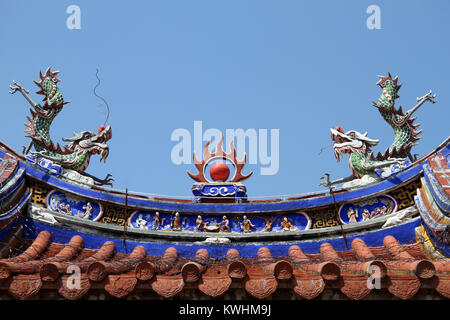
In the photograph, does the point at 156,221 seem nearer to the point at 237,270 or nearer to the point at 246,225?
the point at 246,225

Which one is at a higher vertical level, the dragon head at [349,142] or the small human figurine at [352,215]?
the dragon head at [349,142]

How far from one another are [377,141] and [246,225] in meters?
3.31

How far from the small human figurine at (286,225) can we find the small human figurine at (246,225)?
0.58 meters

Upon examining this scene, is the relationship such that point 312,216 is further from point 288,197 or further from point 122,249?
point 122,249

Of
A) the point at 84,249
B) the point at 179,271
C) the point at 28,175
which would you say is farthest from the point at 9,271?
the point at 28,175

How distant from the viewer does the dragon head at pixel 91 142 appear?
1054 cm

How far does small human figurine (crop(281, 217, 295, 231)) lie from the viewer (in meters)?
9.60

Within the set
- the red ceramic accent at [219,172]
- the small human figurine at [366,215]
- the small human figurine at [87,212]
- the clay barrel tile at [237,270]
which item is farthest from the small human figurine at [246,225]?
the clay barrel tile at [237,270]

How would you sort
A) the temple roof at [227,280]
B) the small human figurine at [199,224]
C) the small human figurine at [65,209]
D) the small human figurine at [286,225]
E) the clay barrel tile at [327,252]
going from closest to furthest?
the temple roof at [227,280] → the clay barrel tile at [327,252] → the small human figurine at [65,209] → the small human figurine at [286,225] → the small human figurine at [199,224]

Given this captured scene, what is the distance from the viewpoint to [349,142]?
10.6 meters

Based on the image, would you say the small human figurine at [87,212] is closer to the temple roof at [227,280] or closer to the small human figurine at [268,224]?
the small human figurine at [268,224]

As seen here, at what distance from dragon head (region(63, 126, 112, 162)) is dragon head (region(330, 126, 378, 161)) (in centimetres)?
489

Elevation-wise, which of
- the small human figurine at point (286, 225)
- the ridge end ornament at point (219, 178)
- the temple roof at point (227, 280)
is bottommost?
the temple roof at point (227, 280)

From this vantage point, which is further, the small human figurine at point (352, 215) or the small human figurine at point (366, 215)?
the small human figurine at point (352, 215)
